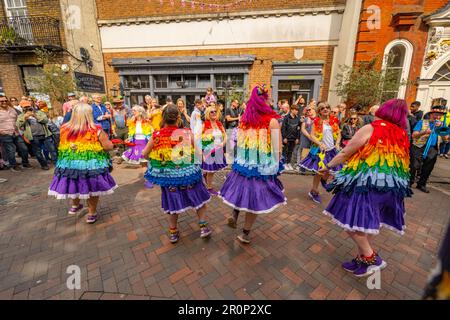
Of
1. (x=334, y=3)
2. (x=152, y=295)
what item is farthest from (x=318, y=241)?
(x=334, y=3)

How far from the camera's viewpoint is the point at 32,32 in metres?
11.2

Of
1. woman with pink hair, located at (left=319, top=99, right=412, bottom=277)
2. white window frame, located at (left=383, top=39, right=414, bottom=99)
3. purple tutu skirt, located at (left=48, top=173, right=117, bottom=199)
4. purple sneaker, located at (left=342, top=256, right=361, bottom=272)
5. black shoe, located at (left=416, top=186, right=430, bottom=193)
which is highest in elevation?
white window frame, located at (left=383, top=39, right=414, bottom=99)

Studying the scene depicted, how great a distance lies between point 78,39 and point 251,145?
13.7 metres

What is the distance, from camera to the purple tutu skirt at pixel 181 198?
2.92 metres

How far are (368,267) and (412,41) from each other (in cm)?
1094

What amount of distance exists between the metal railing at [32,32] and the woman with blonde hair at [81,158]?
11045 mm

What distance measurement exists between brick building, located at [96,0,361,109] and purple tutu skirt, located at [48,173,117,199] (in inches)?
316

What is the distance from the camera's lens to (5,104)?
6297 mm

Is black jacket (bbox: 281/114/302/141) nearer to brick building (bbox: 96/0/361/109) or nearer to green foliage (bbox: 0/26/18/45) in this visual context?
brick building (bbox: 96/0/361/109)

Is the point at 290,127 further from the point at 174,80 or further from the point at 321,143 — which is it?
the point at 174,80

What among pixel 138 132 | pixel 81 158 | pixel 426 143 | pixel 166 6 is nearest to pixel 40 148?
pixel 138 132

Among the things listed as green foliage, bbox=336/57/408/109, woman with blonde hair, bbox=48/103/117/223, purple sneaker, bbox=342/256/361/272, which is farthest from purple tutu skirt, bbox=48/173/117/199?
green foliage, bbox=336/57/408/109

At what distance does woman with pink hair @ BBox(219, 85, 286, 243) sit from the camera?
8.96 feet

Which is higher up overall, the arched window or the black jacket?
the arched window
